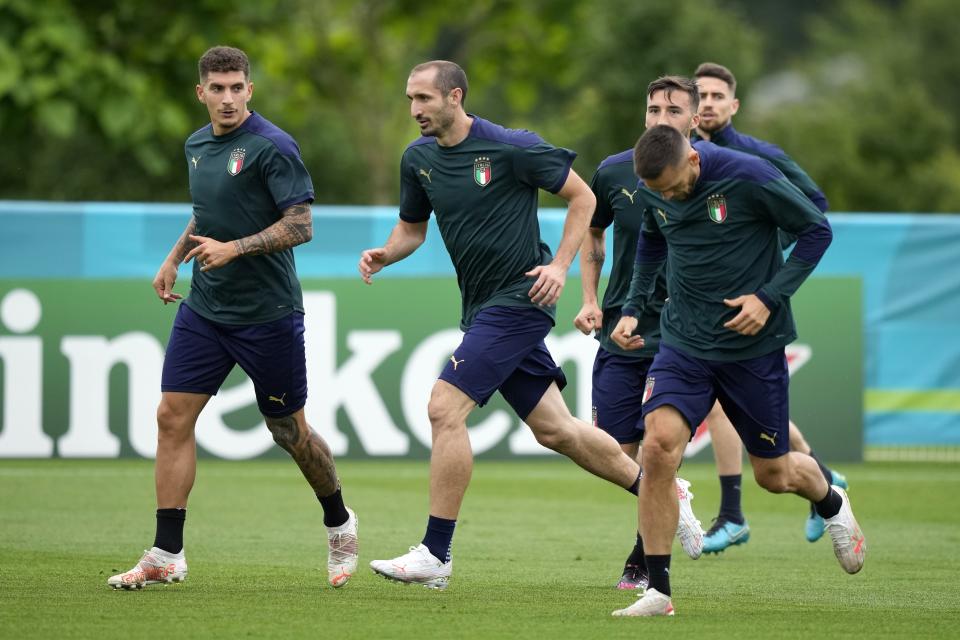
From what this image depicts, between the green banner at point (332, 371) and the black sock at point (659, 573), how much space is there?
24.7ft

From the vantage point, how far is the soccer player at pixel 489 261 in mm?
7871

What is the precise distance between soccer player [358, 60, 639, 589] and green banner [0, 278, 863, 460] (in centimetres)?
656

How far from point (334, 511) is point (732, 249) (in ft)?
7.99

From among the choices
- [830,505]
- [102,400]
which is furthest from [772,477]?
[102,400]

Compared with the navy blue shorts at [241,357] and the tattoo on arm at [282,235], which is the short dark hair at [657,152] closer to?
the tattoo on arm at [282,235]

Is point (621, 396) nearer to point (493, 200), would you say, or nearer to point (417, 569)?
point (493, 200)


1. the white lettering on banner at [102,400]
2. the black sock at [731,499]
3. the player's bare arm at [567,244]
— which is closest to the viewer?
the player's bare arm at [567,244]

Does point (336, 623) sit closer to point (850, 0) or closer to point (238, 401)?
point (238, 401)

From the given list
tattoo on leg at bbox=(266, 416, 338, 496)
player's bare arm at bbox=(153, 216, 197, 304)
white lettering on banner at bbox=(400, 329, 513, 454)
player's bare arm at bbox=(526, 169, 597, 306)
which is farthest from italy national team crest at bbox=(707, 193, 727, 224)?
white lettering on banner at bbox=(400, 329, 513, 454)

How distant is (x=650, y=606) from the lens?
717 cm

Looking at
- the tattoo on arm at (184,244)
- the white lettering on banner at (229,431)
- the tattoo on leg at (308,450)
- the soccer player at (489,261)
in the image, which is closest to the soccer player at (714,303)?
the soccer player at (489,261)

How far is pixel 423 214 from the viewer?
8508mm

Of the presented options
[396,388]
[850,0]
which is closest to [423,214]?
[396,388]

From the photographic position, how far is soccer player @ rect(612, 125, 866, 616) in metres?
7.21
